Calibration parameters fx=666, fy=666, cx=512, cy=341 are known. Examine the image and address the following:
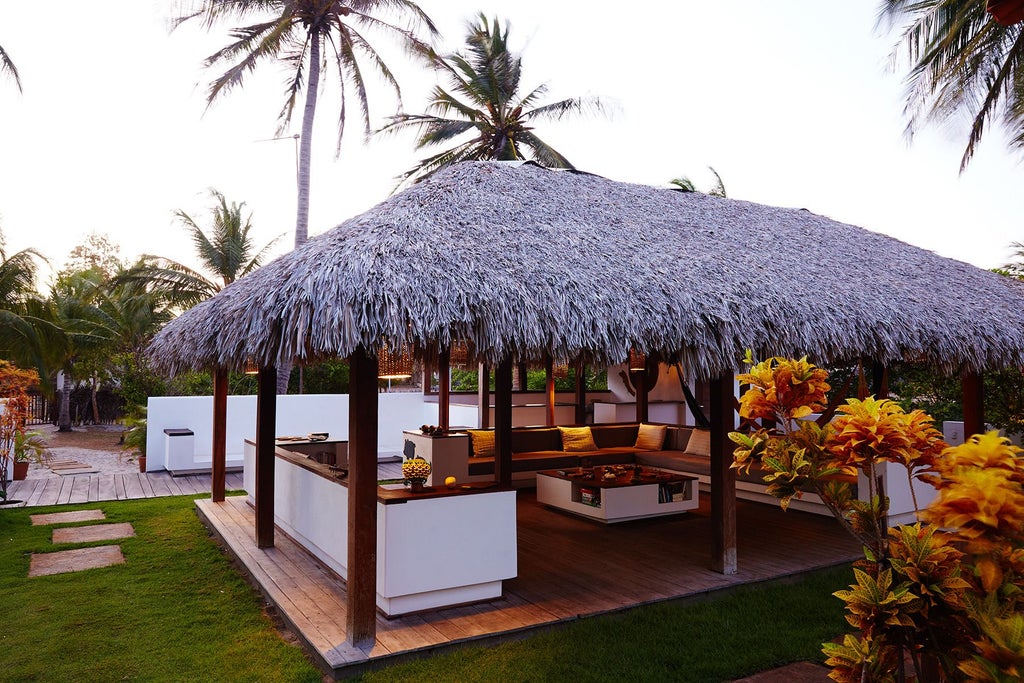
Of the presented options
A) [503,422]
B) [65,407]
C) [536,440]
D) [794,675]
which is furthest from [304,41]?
[794,675]

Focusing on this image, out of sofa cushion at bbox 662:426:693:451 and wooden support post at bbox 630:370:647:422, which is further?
wooden support post at bbox 630:370:647:422

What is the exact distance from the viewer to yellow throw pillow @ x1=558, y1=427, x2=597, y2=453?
32.0 ft

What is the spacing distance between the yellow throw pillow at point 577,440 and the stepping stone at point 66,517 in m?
5.88

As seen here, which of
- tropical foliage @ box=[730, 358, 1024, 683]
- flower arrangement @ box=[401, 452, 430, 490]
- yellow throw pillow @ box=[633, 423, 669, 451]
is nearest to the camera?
tropical foliage @ box=[730, 358, 1024, 683]

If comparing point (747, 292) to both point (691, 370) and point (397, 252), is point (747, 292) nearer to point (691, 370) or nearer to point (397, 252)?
point (691, 370)

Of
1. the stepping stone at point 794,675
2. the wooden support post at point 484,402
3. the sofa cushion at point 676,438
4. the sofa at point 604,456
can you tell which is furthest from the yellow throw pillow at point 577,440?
the stepping stone at point 794,675

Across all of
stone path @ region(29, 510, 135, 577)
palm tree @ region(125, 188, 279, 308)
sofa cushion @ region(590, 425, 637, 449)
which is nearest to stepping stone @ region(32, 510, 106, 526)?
stone path @ region(29, 510, 135, 577)

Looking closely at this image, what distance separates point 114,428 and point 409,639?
17.7 m

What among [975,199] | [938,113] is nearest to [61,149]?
[938,113]

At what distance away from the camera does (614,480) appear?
7.23 m

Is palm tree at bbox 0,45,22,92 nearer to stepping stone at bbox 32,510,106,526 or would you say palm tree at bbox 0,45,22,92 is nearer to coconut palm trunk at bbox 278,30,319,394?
coconut palm trunk at bbox 278,30,319,394

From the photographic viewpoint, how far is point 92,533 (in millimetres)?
6711

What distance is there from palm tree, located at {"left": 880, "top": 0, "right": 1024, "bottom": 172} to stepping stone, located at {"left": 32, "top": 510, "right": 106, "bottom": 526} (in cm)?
1239

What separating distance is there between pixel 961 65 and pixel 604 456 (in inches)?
295
